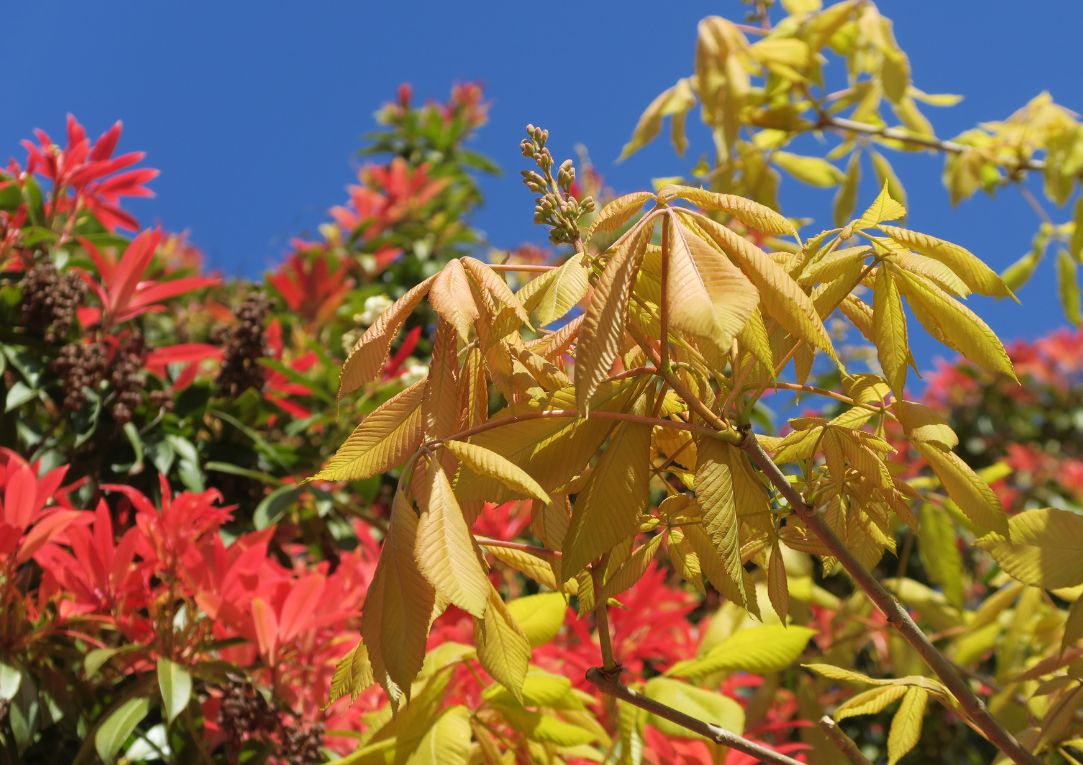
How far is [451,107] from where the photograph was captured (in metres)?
3.71

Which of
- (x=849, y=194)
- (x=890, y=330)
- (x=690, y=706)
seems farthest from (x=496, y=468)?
(x=849, y=194)

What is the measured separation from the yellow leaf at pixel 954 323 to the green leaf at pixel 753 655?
1.39 feet

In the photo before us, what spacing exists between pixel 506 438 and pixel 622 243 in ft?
0.43

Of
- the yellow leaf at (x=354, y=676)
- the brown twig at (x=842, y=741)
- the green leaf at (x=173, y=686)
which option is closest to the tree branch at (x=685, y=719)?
the brown twig at (x=842, y=741)

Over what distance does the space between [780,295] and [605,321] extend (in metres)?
0.10

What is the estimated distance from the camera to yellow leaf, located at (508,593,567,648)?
37.2 inches

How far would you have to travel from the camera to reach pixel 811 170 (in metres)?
1.87

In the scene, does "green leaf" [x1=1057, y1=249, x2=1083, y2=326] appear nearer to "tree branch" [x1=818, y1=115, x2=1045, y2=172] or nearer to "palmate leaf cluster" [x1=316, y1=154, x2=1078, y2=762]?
"tree branch" [x1=818, y1=115, x2=1045, y2=172]

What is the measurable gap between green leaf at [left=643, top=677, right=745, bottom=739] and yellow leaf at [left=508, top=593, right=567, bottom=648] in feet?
0.36

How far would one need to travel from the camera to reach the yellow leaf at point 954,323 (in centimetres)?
60

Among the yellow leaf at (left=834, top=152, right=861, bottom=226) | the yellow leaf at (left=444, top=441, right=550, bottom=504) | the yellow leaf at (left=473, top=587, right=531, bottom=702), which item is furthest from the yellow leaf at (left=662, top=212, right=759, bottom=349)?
the yellow leaf at (left=834, top=152, right=861, bottom=226)

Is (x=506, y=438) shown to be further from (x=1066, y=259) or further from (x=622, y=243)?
(x=1066, y=259)

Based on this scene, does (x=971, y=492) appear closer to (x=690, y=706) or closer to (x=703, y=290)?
(x=703, y=290)

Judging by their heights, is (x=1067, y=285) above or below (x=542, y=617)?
above
